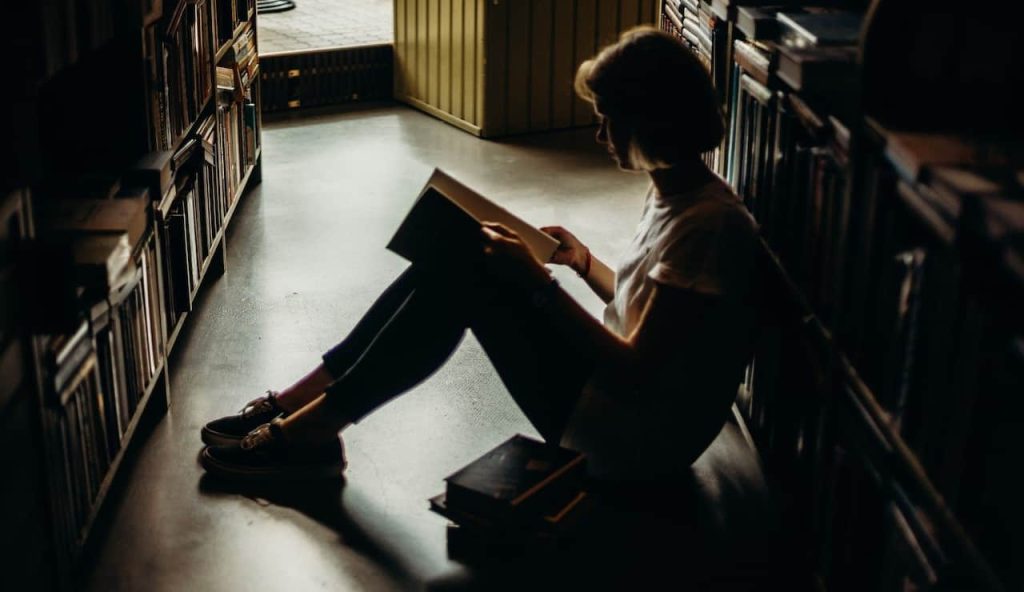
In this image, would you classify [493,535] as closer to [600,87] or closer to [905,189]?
[600,87]

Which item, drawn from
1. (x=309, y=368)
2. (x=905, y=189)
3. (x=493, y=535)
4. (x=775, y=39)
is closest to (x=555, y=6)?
(x=309, y=368)

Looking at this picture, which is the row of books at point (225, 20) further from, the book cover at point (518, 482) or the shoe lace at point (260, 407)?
the book cover at point (518, 482)

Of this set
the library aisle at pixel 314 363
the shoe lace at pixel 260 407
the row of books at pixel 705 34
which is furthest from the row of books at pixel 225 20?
the shoe lace at pixel 260 407

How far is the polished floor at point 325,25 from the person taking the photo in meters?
6.66

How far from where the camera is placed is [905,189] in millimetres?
1675

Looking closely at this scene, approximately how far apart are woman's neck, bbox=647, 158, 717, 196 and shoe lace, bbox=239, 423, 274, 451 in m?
0.98

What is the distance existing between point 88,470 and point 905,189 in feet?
5.08

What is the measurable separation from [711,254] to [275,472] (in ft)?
3.46

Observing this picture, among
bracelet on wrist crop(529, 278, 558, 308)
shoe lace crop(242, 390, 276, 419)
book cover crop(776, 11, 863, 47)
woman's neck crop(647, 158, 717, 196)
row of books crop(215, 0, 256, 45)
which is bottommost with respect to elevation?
shoe lace crop(242, 390, 276, 419)

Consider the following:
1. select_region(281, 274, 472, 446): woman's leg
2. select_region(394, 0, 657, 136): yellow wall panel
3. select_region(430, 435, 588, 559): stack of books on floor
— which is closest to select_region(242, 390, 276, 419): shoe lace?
select_region(281, 274, 472, 446): woman's leg

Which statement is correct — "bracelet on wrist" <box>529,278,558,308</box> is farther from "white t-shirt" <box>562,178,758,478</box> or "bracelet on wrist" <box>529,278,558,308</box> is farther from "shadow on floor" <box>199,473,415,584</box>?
"shadow on floor" <box>199,473,415,584</box>

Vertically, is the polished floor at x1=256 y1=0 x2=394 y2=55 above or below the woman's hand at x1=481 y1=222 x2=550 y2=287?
below

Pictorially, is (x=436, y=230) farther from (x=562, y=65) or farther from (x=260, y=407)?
(x=562, y=65)

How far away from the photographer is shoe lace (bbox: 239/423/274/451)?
8.62ft
